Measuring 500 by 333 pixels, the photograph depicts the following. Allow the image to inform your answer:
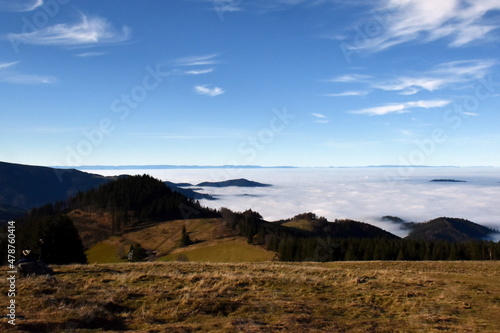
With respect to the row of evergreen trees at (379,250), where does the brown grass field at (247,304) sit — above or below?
above

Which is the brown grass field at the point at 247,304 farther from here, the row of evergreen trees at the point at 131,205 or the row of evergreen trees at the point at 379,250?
the row of evergreen trees at the point at 131,205

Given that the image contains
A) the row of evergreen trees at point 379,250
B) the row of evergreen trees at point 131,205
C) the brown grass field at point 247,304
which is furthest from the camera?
the row of evergreen trees at point 131,205

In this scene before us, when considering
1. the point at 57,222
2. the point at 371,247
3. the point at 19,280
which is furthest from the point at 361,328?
the point at 371,247

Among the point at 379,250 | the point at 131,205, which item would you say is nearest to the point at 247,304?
the point at 379,250

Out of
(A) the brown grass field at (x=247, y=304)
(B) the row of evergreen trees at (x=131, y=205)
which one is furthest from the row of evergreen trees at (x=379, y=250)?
(B) the row of evergreen trees at (x=131, y=205)

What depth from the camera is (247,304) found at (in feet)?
49.2

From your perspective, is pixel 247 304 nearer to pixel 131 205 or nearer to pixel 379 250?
pixel 379 250

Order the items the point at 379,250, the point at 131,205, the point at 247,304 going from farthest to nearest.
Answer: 1. the point at 131,205
2. the point at 379,250
3. the point at 247,304

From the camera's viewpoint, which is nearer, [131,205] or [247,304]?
[247,304]

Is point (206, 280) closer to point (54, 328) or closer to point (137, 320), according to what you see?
point (137, 320)

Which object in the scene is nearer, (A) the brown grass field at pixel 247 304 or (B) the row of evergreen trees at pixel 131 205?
(A) the brown grass field at pixel 247 304

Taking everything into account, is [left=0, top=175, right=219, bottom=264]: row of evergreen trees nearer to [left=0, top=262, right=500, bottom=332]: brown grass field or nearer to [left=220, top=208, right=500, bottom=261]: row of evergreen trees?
[left=220, top=208, right=500, bottom=261]: row of evergreen trees

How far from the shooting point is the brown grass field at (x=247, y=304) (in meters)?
12.1

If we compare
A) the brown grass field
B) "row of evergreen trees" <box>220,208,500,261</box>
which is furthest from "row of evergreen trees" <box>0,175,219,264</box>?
the brown grass field
